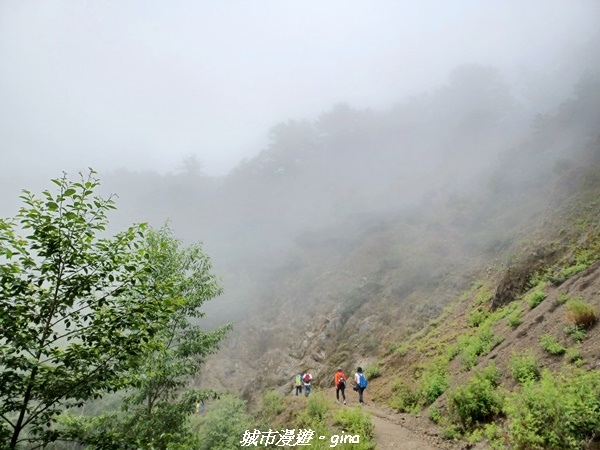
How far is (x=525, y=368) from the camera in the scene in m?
8.84

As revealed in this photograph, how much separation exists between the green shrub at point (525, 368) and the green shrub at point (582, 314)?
1.71m

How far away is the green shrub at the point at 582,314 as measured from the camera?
30.0 ft

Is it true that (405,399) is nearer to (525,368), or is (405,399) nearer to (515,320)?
(515,320)

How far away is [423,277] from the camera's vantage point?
107 ft

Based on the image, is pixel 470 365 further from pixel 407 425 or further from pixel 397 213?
pixel 397 213

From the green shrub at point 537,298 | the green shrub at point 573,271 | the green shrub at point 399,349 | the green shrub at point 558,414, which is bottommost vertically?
the green shrub at point 558,414

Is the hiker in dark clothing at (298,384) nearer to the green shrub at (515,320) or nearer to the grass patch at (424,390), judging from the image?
the grass patch at (424,390)

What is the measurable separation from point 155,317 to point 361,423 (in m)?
8.90

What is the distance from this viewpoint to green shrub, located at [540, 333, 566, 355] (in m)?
8.86

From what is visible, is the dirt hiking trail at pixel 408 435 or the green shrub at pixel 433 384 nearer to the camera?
the dirt hiking trail at pixel 408 435

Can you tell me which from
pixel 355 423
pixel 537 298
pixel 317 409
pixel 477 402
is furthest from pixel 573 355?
pixel 317 409

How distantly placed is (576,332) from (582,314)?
689 millimetres

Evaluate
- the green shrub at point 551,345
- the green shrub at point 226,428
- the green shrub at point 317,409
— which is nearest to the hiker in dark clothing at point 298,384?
the green shrub at point 226,428

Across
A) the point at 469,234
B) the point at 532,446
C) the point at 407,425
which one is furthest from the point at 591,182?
the point at 532,446
